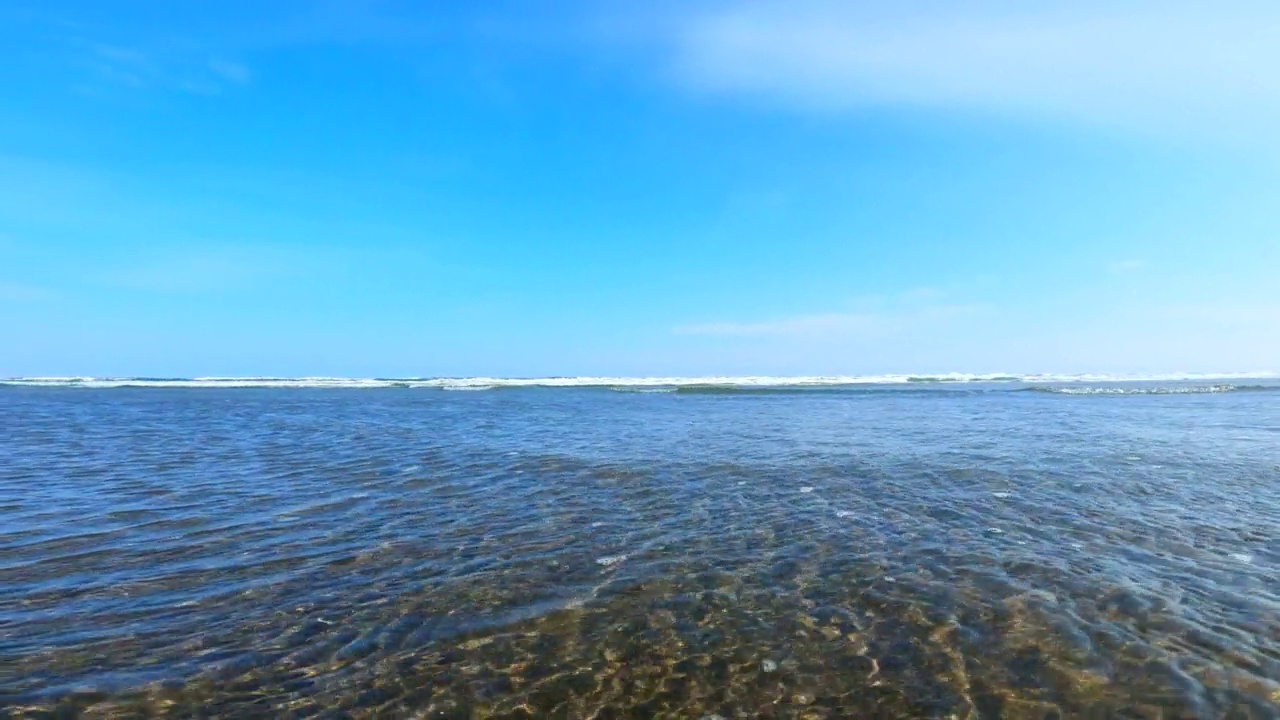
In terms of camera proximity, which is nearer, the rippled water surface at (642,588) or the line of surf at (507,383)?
the rippled water surface at (642,588)

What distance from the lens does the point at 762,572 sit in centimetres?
691

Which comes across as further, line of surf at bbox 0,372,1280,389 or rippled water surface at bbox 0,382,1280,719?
line of surf at bbox 0,372,1280,389

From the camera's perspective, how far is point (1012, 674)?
474 centimetres

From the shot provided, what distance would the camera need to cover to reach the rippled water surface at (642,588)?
4523mm

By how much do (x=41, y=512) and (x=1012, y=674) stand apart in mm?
12028

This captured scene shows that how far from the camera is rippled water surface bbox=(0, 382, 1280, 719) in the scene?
452 cm

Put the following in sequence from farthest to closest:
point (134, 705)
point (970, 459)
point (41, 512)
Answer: point (970, 459) → point (41, 512) → point (134, 705)

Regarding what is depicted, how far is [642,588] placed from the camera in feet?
21.2

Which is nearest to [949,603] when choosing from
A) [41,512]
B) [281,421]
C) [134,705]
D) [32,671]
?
[134,705]

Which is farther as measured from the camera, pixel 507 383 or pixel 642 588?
pixel 507 383

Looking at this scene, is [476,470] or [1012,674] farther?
[476,470]

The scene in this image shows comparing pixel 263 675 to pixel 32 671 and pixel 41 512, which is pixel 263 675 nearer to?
pixel 32 671

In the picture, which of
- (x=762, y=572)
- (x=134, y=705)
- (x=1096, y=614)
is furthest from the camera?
(x=762, y=572)

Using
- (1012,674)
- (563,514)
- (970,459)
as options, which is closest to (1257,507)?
(970,459)
